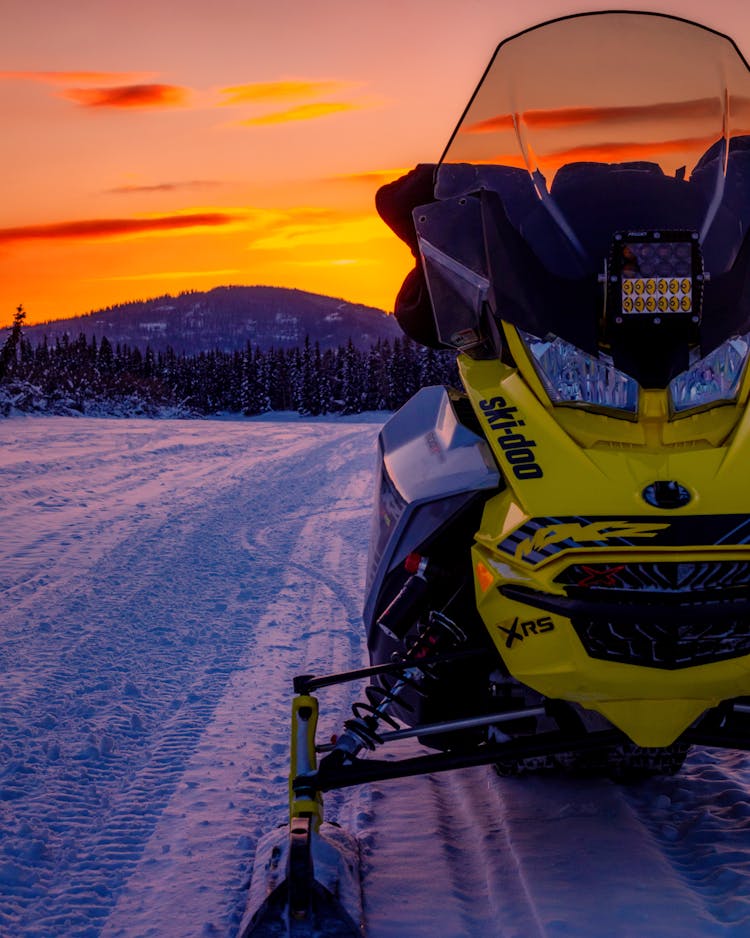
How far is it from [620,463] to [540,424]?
0.25 m

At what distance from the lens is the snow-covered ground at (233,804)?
286cm

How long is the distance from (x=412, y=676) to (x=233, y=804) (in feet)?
3.30

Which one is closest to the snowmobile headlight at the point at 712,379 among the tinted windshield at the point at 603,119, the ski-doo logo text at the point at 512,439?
the ski-doo logo text at the point at 512,439

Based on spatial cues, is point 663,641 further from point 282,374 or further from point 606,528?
point 282,374

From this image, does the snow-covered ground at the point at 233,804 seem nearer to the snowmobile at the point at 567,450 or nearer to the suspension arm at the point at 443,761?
the snowmobile at the point at 567,450

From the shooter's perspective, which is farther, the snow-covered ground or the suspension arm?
the snow-covered ground

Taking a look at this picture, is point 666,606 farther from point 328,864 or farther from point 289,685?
point 289,685

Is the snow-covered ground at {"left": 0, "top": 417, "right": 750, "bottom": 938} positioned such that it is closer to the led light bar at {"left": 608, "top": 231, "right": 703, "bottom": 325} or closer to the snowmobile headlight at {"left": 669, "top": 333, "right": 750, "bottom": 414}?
the snowmobile headlight at {"left": 669, "top": 333, "right": 750, "bottom": 414}

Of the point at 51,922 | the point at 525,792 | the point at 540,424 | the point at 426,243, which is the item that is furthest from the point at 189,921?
the point at 426,243

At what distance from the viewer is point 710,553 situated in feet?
7.79

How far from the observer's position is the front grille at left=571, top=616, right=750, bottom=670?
2.39m

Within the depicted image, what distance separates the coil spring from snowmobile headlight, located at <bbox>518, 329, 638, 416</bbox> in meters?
0.73

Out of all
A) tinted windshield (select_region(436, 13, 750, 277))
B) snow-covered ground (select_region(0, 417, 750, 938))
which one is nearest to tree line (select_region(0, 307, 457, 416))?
snow-covered ground (select_region(0, 417, 750, 938))

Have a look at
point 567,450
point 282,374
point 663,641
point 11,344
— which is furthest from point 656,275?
point 282,374
